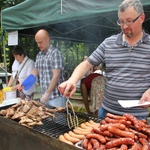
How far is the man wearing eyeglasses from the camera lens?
8.28ft

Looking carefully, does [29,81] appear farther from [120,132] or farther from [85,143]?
[120,132]

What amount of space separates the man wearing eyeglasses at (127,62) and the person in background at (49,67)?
1487 millimetres

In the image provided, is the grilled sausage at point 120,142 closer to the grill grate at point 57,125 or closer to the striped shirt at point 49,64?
the grill grate at point 57,125

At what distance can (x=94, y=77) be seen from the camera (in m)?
5.57

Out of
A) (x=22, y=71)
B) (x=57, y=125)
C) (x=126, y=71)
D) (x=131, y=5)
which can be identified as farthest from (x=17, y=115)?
(x=22, y=71)

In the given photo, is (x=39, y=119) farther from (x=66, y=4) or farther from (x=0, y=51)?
(x=0, y=51)

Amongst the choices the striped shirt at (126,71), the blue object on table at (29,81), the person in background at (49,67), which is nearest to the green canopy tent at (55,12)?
the person in background at (49,67)

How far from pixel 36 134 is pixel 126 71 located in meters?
1.35

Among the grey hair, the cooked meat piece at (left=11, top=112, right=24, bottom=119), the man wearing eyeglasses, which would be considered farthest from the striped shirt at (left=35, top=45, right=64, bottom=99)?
the grey hair

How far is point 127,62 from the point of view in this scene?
8.86 feet

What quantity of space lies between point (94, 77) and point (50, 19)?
2.00 m

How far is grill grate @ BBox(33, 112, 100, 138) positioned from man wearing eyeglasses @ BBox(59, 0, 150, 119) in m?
0.40

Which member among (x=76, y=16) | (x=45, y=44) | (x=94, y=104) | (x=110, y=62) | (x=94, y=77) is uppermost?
(x=76, y=16)

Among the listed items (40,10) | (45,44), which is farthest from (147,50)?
(40,10)
